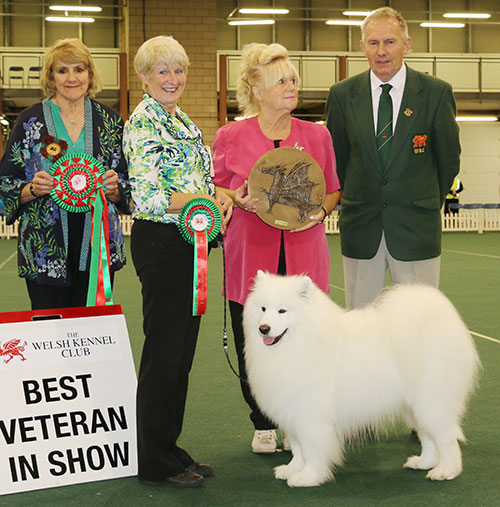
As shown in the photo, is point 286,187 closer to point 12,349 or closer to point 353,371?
point 353,371

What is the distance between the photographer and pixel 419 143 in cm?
366

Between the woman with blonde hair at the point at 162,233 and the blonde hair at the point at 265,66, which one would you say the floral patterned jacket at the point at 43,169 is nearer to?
the woman with blonde hair at the point at 162,233

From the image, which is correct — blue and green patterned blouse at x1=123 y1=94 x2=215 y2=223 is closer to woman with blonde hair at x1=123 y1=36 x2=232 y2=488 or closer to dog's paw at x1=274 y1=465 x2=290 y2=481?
woman with blonde hair at x1=123 y1=36 x2=232 y2=488

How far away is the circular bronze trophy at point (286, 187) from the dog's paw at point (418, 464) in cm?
114

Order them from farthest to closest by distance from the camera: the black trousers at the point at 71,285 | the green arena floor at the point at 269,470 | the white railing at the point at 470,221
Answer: the white railing at the point at 470,221 < the black trousers at the point at 71,285 < the green arena floor at the point at 269,470

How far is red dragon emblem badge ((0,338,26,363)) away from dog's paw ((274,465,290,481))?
1.17 m

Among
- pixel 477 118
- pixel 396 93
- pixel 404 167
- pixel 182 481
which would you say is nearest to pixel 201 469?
pixel 182 481

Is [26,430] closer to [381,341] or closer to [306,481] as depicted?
[306,481]

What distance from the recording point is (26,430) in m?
3.01

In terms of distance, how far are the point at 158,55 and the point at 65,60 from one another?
515 millimetres

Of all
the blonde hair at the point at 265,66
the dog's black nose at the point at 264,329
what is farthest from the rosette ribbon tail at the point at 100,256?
the blonde hair at the point at 265,66

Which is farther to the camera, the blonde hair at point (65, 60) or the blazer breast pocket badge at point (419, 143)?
the blazer breast pocket badge at point (419, 143)

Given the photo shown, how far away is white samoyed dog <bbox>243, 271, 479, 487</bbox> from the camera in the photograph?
3078 millimetres

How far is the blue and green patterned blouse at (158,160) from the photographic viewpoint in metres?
2.84
